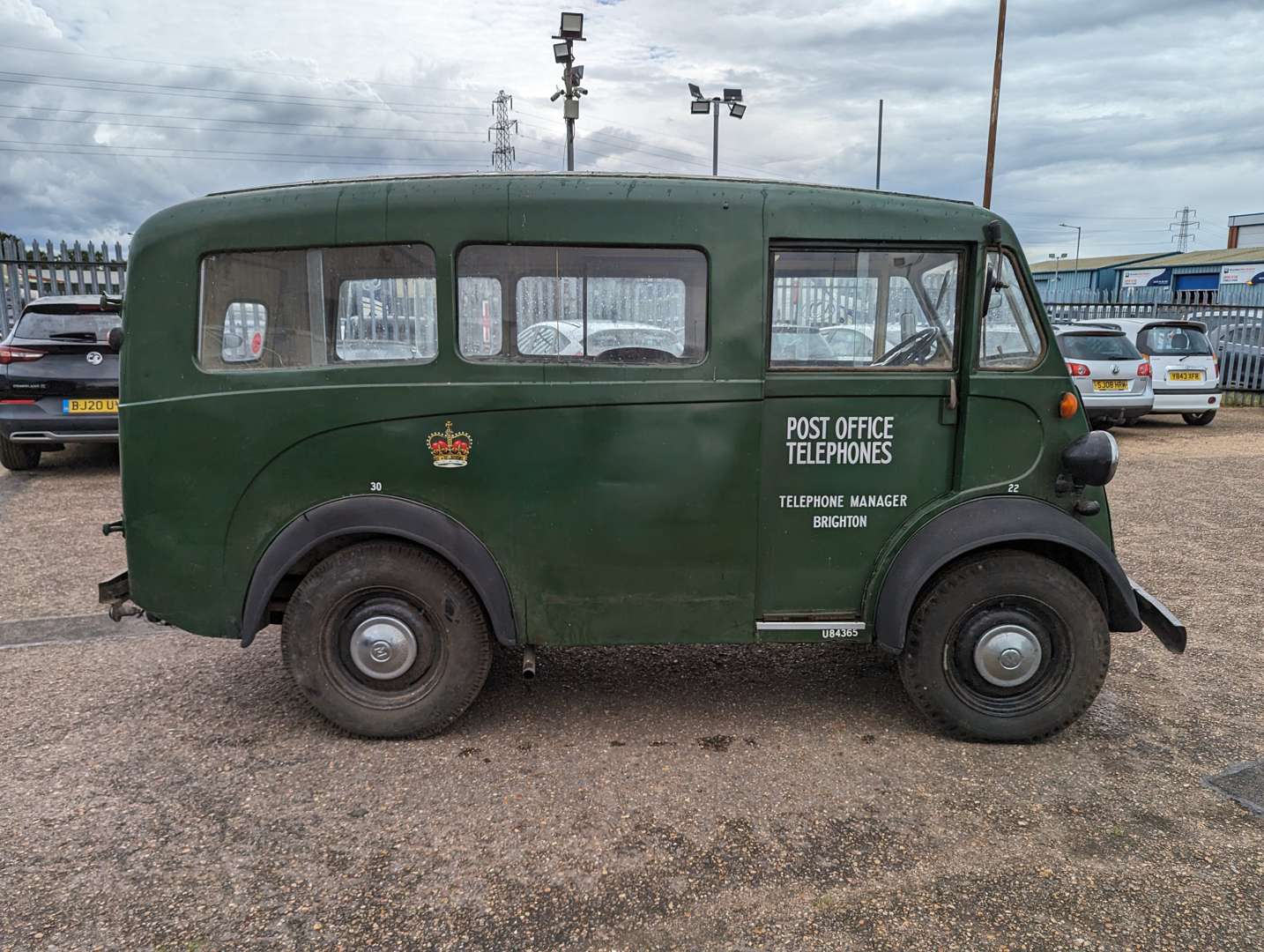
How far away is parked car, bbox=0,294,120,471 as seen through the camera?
28.1ft

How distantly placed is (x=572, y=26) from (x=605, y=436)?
11.8m

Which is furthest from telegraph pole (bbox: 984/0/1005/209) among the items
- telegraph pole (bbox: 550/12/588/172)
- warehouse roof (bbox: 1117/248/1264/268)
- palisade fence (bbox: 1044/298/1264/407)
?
warehouse roof (bbox: 1117/248/1264/268)

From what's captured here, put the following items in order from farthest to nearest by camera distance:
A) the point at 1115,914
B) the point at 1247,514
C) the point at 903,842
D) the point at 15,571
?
the point at 1247,514
the point at 15,571
the point at 903,842
the point at 1115,914

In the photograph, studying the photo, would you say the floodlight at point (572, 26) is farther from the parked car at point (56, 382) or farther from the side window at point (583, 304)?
A: the side window at point (583, 304)

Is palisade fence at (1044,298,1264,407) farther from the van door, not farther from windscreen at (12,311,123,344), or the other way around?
windscreen at (12,311,123,344)

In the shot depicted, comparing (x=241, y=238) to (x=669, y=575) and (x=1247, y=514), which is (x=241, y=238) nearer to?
(x=669, y=575)

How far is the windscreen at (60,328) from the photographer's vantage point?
870 cm

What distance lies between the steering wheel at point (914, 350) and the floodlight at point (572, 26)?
459 inches

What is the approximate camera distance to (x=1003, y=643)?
11.9 feet

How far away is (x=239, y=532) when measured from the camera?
12.0ft

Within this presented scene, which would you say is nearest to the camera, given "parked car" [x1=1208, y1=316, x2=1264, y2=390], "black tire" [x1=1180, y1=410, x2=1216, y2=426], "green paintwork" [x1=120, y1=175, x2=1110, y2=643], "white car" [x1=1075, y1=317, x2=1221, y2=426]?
"green paintwork" [x1=120, y1=175, x2=1110, y2=643]

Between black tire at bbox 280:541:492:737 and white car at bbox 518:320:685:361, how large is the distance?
981 millimetres

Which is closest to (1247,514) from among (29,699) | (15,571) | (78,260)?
(29,699)

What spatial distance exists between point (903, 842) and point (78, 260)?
54.6 ft
